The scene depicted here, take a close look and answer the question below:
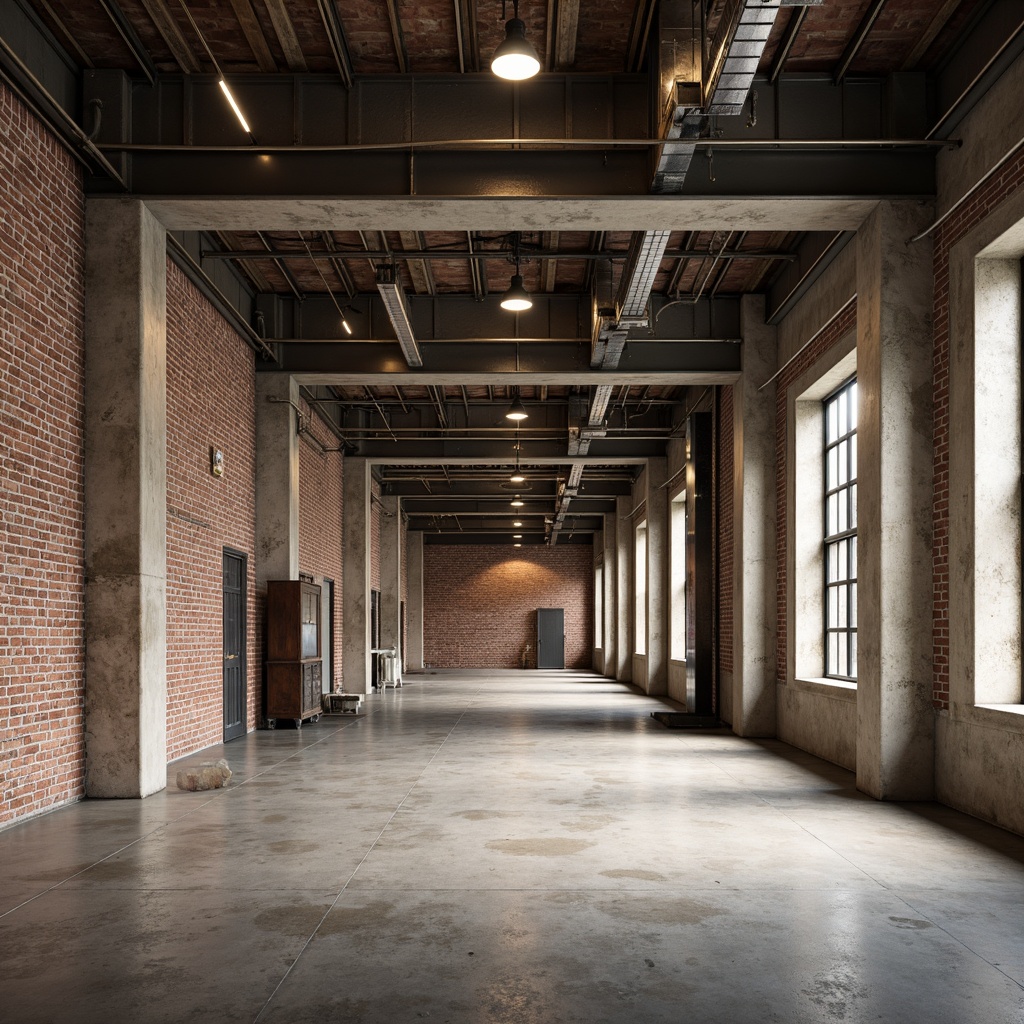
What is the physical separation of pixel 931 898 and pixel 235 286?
10530 mm

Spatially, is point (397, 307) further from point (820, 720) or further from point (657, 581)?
point (657, 581)

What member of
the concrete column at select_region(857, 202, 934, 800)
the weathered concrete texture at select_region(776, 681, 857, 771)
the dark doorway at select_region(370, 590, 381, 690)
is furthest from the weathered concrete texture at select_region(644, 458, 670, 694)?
the concrete column at select_region(857, 202, 934, 800)

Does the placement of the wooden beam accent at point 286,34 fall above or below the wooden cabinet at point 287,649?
above

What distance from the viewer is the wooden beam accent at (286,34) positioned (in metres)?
7.68

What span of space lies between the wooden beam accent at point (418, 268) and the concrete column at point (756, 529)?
4.24m

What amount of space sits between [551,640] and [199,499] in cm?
2894

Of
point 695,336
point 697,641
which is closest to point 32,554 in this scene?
point 695,336

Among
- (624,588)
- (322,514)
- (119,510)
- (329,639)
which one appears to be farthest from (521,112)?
(624,588)

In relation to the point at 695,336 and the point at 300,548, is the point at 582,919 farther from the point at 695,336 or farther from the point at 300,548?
the point at 300,548

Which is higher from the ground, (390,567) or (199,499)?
(199,499)

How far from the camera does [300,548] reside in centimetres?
Result: 1738

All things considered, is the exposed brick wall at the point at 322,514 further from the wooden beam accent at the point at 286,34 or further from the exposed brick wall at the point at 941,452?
the exposed brick wall at the point at 941,452

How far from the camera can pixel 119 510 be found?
8781 millimetres

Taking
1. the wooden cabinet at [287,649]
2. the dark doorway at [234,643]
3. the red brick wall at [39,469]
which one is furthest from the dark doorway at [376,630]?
the red brick wall at [39,469]
